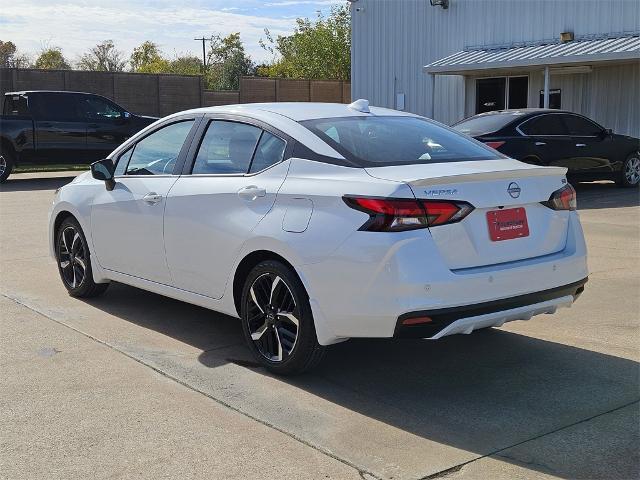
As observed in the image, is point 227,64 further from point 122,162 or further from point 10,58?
point 122,162

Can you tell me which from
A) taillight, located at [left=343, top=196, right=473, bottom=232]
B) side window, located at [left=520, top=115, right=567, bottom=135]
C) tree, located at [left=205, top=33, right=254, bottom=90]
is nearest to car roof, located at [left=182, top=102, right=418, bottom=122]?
taillight, located at [left=343, top=196, right=473, bottom=232]

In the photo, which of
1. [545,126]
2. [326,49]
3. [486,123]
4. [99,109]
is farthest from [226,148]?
[326,49]

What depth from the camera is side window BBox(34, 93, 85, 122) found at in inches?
709

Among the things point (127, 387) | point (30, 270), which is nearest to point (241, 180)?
point (127, 387)

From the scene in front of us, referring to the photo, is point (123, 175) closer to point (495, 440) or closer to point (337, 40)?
point (495, 440)

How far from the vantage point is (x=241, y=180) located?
5086mm

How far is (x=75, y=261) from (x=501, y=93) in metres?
16.8

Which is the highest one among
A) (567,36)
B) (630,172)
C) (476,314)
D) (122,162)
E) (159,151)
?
(567,36)

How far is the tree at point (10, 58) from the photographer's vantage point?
5015cm

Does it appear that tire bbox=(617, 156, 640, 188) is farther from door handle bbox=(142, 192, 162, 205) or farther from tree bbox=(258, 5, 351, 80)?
tree bbox=(258, 5, 351, 80)

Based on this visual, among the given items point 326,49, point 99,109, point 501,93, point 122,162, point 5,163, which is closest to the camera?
point 122,162

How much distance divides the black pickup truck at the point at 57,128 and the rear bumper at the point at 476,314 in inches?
606

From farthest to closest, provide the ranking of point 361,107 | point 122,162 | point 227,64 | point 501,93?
point 227,64
point 501,93
point 122,162
point 361,107

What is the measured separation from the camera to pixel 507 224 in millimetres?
4477
